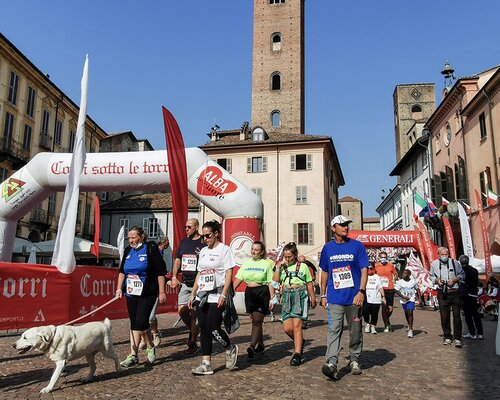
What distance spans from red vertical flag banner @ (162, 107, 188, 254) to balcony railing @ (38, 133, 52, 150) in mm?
25027

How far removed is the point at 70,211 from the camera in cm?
710

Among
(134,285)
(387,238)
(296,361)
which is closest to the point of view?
(134,285)

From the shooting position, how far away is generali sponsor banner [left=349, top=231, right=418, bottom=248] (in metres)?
22.6

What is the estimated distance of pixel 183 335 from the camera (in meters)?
9.31

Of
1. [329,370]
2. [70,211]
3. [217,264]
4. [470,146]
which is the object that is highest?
[470,146]

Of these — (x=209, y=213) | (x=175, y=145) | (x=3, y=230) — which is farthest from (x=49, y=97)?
(x=175, y=145)

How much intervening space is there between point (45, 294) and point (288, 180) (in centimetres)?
3054

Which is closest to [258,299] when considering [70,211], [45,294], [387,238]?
[70,211]

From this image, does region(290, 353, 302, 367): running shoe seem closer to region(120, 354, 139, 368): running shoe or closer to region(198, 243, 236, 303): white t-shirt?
region(198, 243, 236, 303): white t-shirt

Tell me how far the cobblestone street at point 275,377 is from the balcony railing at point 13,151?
22079mm

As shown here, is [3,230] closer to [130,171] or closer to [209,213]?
[130,171]

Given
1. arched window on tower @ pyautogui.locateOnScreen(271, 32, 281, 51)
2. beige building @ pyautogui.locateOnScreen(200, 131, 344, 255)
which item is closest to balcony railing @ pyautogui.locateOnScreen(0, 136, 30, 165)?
beige building @ pyautogui.locateOnScreen(200, 131, 344, 255)

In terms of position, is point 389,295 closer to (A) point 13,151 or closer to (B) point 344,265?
(B) point 344,265

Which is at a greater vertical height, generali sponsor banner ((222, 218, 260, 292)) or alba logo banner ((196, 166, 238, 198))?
alba logo banner ((196, 166, 238, 198))
